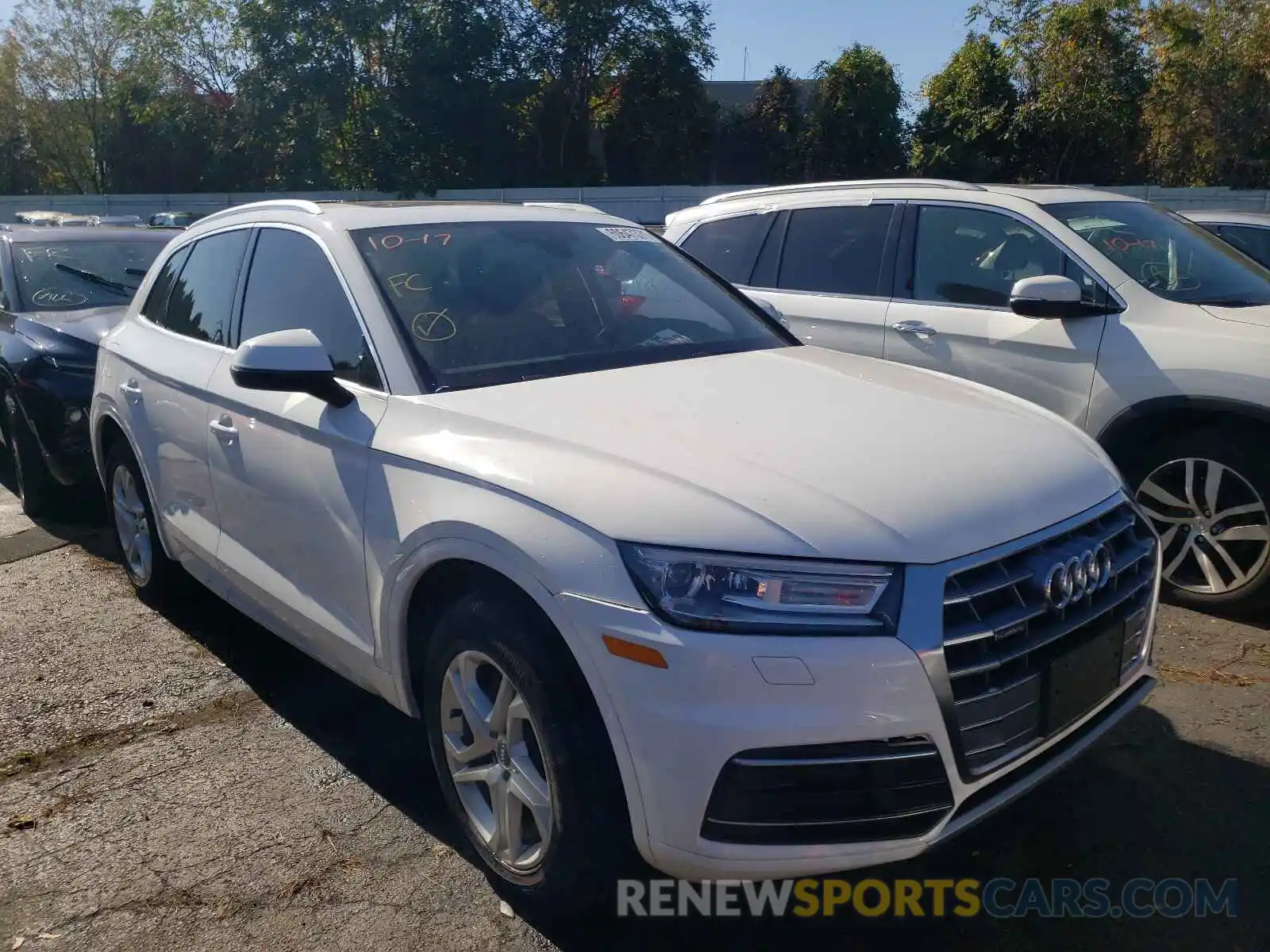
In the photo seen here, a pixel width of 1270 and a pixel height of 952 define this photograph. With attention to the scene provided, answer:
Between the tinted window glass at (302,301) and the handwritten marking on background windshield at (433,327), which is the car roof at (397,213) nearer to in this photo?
the tinted window glass at (302,301)

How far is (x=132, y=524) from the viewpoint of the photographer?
196 inches

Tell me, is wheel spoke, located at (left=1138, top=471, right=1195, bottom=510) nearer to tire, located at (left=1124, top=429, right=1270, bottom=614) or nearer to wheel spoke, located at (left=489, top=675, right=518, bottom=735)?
tire, located at (left=1124, top=429, right=1270, bottom=614)

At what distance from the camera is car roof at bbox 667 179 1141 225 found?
5.33 meters

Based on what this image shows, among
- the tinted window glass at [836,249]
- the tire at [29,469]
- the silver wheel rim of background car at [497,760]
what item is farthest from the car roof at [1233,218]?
the tire at [29,469]

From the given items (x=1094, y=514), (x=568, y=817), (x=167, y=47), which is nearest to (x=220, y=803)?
(x=568, y=817)

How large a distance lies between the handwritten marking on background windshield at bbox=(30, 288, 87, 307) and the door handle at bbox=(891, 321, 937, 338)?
17.7 ft

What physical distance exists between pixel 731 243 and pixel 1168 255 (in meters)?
2.31

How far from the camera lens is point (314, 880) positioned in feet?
9.80

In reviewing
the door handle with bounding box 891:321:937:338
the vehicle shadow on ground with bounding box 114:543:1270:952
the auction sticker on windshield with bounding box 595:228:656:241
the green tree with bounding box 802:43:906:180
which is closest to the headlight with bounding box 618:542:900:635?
the vehicle shadow on ground with bounding box 114:543:1270:952

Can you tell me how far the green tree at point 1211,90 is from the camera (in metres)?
24.2

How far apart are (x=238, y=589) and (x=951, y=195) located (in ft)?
12.5

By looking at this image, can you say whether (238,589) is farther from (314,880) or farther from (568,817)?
(568,817)

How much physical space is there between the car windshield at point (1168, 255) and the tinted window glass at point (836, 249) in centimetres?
90

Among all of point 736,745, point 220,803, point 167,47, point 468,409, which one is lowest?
point 220,803
